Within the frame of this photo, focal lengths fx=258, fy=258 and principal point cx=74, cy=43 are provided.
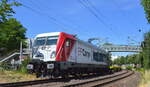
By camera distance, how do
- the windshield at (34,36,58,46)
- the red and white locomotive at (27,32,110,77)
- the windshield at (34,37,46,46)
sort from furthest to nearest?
the windshield at (34,37,46,46)
the windshield at (34,36,58,46)
the red and white locomotive at (27,32,110,77)

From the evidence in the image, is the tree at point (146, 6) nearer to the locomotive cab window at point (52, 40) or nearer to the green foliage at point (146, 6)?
the green foliage at point (146, 6)

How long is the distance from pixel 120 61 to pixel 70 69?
12225 centimetres

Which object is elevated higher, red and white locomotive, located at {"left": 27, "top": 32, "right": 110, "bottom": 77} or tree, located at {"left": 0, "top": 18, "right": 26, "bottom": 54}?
Result: tree, located at {"left": 0, "top": 18, "right": 26, "bottom": 54}

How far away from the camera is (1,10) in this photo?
1981cm

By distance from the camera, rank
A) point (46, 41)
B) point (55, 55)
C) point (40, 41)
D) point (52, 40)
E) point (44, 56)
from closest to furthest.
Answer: point (55, 55) < point (44, 56) < point (52, 40) < point (46, 41) < point (40, 41)

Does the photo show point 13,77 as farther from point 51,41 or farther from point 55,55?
point 55,55

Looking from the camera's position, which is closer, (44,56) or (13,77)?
(44,56)

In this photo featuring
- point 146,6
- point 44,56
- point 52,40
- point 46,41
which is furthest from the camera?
point 146,6

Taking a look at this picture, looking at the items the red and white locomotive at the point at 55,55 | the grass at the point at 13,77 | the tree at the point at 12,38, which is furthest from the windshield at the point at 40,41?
the tree at the point at 12,38

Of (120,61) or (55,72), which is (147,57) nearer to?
(55,72)

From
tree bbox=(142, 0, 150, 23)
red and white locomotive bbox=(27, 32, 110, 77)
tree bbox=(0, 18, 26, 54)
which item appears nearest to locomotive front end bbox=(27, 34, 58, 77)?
red and white locomotive bbox=(27, 32, 110, 77)

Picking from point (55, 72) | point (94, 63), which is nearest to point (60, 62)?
point (55, 72)

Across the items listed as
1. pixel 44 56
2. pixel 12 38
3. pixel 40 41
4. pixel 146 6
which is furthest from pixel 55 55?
pixel 12 38

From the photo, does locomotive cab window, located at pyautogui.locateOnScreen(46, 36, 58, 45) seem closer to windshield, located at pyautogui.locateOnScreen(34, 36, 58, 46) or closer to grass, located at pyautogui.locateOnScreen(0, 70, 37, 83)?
windshield, located at pyautogui.locateOnScreen(34, 36, 58, 46)
